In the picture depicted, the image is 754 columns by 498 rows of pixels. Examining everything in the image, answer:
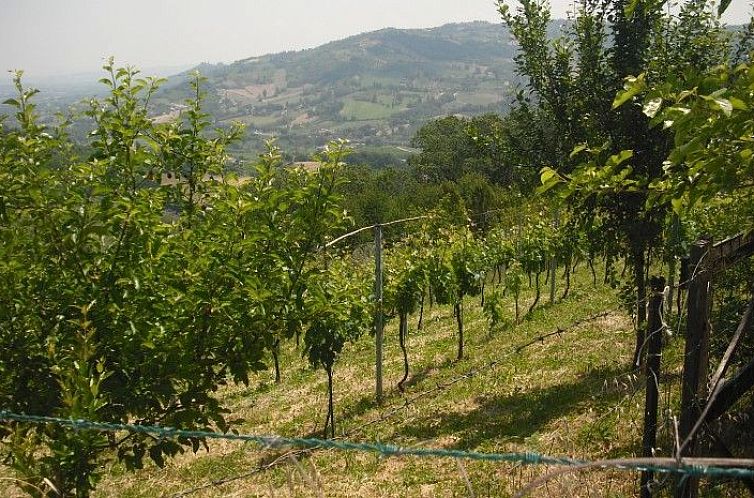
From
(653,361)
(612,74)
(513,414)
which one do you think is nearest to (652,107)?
(653,361)

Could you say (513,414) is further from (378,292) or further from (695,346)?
(695,346)

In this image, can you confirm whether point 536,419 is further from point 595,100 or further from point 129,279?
point 129,279

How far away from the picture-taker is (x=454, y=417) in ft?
28.9

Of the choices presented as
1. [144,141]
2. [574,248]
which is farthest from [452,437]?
[574,248]

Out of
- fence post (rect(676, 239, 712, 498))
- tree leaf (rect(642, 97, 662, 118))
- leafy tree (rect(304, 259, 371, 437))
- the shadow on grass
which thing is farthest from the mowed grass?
tree leaf (rect(642, 97, 662, 118))

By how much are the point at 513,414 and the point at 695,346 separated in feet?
18.5

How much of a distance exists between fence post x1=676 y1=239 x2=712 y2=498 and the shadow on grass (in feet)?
13.6

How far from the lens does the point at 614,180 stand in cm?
330

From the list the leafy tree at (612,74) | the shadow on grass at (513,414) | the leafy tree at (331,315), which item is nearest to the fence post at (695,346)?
the leafy tree at (331,315)

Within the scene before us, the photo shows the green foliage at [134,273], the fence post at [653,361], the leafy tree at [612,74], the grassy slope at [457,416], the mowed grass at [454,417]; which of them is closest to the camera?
the fence post at [653,361]

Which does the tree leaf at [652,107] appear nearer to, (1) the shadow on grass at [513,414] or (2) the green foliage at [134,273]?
(2) the green foliage at [134,273]

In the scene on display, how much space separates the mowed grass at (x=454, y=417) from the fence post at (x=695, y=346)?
0.23 m

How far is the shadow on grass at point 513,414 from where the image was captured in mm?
7641

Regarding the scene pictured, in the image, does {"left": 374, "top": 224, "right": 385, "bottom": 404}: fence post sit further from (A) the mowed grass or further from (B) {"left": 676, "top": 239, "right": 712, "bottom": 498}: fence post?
(B) {"left": 676, "top": 239, "right": 712, "bottom": 498}: fence post
